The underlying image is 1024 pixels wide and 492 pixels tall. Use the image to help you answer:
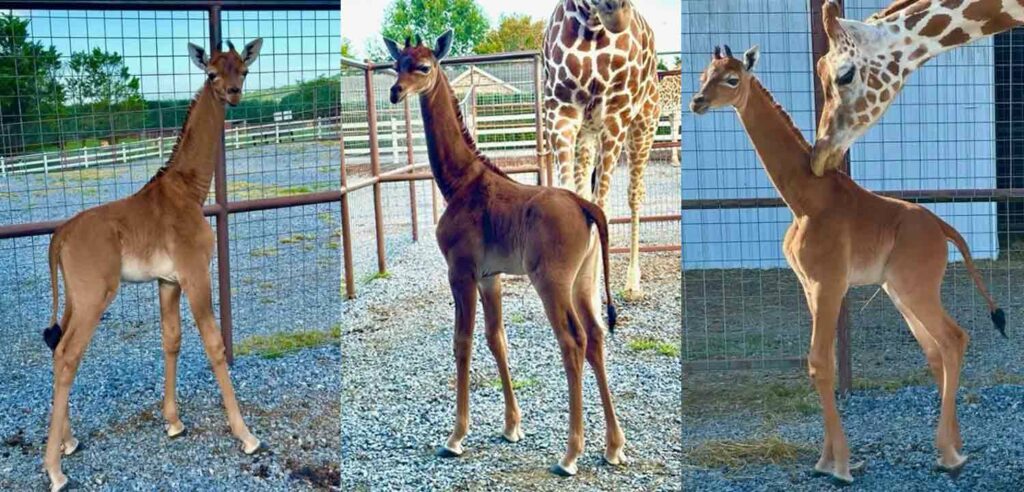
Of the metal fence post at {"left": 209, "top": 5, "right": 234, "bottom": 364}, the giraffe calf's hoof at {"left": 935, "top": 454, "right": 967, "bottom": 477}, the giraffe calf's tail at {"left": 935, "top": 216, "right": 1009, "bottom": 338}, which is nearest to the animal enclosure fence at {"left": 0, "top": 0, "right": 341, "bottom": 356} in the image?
the metal fence post at {"left": 209, "top": 5, "right": 234, "bottom": 364}

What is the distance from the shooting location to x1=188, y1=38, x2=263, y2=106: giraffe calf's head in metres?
4.56

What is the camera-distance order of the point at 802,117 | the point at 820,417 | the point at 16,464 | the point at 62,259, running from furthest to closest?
the point at 802,117 → the point at 820,417 → the point at 16,464 → the point at 62,259

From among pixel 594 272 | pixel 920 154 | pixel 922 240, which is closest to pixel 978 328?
pixel 920 154

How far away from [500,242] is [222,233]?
200 cm

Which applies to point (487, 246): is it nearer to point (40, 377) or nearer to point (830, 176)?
point (830, 176)

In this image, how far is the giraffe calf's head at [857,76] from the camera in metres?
4.04

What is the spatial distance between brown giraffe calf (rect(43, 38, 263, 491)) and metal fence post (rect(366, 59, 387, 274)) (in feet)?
1.74

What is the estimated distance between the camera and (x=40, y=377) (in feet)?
18.3

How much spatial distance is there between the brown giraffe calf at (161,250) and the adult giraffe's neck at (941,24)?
2.75 meters

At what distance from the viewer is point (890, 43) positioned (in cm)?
405

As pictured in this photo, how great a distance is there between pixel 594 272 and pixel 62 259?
2332mm

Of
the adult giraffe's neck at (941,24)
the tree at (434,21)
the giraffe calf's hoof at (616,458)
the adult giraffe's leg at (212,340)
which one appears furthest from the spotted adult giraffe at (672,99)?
the adult giraffe's leg at (212,340)

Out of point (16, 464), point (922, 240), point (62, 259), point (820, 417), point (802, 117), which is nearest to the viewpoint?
point (922, 240)

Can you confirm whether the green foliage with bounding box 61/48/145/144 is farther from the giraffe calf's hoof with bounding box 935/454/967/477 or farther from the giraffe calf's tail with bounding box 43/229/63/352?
the giraffe calf's hoof with bounding box 935/454/967/477
